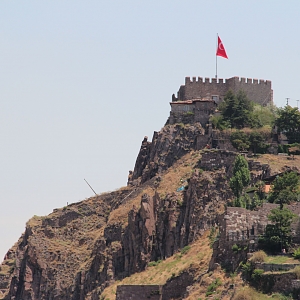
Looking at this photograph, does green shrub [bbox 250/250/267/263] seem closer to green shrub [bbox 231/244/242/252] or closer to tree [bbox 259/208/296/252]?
tree [bbox 259/208/296/252]

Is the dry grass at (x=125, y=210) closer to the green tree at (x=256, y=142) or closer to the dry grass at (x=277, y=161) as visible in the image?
the green tree at (x=256, y=142)

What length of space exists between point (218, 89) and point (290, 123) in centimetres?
1342

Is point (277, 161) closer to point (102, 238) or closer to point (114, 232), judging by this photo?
point (114, 232)

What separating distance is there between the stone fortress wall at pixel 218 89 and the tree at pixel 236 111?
17.8ft

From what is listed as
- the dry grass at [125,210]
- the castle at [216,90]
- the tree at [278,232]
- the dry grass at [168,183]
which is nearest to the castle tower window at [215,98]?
the castle at [216,90]

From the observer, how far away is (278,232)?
116 metres

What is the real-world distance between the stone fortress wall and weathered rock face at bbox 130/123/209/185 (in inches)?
297

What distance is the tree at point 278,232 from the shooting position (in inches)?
4542

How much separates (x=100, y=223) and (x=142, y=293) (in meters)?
36.4

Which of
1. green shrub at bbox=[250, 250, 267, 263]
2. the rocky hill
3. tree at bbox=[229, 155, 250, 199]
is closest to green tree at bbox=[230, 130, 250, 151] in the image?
the rocky hill

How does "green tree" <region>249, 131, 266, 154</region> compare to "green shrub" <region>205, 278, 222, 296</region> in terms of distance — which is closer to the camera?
"green shrub" <region>205, 278, 222, 296</region>

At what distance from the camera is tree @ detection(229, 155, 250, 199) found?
135 meters

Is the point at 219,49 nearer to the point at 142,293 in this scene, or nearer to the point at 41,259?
the point at 41,259

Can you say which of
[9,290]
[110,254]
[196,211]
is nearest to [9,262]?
[9,290]
